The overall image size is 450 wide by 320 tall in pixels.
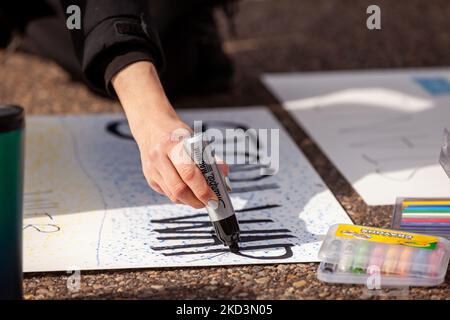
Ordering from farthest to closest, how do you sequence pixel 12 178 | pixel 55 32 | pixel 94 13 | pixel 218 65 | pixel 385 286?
pixel 218 65
pixel 55 32
pixel 94 13
pixel 385 286
pixel 12 178

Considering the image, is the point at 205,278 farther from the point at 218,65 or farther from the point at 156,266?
the point at 218,65

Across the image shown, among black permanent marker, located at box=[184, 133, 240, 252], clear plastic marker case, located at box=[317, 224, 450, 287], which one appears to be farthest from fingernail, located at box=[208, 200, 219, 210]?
clear plastic marker case, located at box=[317, 224, 450, 287]

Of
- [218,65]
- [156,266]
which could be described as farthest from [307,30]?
[156,266]

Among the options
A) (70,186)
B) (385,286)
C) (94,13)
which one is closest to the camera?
(385,286)

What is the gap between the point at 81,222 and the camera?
1.04 metres

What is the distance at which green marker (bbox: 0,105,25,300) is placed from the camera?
0.69 m

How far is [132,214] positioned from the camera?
107 cm

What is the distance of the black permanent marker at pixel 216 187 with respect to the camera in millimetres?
856

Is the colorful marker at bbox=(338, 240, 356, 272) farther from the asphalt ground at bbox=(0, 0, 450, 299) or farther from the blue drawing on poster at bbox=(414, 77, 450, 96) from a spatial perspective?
the blue drawing on poster at bbox=(414, 77, 450, 96)

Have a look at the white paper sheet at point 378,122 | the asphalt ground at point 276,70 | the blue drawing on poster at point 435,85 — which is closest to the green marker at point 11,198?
the asphalt ground at point 276,70

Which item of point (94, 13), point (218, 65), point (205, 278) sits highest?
point (94, 13)

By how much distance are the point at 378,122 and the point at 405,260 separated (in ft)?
1.92

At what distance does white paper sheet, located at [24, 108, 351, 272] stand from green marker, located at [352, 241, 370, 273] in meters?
0.07

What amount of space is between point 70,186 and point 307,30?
3.42 ft
